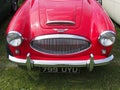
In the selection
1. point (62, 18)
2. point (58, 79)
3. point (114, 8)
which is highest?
point (62, 18)

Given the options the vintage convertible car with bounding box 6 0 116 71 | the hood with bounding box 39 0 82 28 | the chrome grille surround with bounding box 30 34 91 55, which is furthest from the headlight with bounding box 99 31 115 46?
the hood with bounding box 39 0 82 28

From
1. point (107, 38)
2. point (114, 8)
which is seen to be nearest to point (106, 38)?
point (107, 38)

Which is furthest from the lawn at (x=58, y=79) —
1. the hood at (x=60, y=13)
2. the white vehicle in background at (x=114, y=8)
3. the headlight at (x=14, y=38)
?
the white vehicle in background at (x=114, y=8)

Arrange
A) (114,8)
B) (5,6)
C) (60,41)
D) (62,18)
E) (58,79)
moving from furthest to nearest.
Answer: (114,8)
(5,6)
(58,79)
(62,18)
(60,41)

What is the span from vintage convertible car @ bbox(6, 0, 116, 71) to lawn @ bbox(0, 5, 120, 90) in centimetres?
50

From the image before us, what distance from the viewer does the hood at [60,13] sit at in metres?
4.17

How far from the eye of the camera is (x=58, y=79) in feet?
15.1

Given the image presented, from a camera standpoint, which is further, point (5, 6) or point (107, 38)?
point (5, 6)

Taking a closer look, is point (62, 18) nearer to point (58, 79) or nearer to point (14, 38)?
point (14, 38)

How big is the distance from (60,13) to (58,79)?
1.14m

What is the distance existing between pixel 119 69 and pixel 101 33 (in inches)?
46.5

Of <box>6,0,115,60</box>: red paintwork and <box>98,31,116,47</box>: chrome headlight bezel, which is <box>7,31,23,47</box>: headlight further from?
<box>98,31,116,47</box>: chrome headlight bezel

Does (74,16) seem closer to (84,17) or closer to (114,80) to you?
Answer: (84,17)

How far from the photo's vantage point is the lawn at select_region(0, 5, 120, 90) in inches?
171
